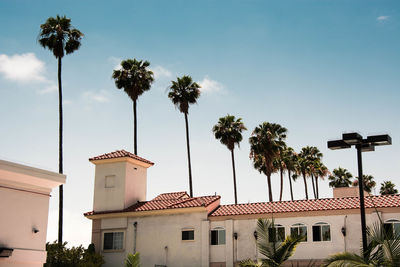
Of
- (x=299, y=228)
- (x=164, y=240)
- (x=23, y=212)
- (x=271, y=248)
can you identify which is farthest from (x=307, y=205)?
(x=23, y=212)

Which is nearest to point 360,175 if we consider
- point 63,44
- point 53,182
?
point 53,182

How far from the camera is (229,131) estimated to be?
54969 mm

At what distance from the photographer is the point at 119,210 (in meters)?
36.3

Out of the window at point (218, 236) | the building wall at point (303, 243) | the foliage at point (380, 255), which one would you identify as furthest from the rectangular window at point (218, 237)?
the foliage at point (380, 255)

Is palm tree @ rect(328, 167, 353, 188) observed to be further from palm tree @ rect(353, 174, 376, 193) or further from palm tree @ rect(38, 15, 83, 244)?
palm tree @ rect(38, 15, 83, 244)

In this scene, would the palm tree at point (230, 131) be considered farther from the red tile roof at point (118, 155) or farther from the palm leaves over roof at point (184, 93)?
the red tile roof at point (118, 155)

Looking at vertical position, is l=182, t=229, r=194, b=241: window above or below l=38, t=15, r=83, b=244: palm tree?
below

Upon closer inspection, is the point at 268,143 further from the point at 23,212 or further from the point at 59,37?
the point at 23,212

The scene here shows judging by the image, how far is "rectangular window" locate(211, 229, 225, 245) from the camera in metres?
32.8

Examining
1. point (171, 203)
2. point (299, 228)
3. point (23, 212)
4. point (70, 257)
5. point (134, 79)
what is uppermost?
point (134, 79)

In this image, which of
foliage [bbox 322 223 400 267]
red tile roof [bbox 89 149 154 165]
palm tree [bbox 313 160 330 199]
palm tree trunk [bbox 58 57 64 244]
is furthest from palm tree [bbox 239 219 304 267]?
palm tree [bbox 313 160 330 199]

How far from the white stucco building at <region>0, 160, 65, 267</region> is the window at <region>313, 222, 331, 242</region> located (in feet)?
54.0

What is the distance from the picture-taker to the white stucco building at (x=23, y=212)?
19312mm

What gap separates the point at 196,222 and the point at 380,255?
2028cm
